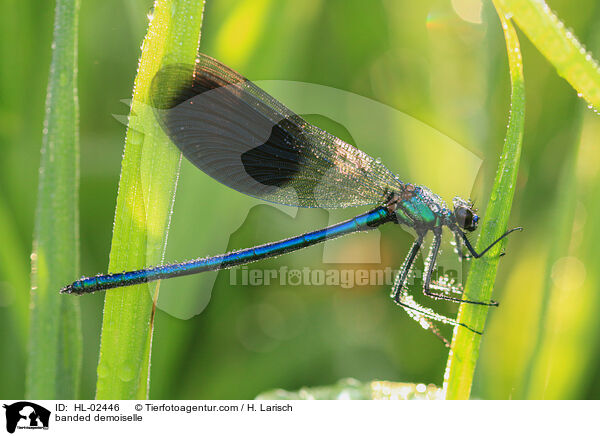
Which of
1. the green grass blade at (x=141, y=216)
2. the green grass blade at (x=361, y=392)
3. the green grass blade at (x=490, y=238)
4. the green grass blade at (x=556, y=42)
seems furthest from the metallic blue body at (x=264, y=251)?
the green grass blade at (x=556, y=42)

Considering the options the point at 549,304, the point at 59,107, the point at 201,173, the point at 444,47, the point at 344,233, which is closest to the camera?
the point at 59,107

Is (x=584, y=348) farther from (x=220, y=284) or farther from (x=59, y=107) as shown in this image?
(x=59, y=107)

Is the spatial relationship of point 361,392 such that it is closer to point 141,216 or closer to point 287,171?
point 287,171

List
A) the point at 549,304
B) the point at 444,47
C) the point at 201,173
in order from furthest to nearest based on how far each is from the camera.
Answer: the point at 444,47, the point at 201,173, the point at 549,304

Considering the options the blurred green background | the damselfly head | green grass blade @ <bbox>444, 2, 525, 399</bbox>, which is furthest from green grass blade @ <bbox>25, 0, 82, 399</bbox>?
the damselfly head

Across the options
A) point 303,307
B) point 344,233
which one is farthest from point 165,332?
point 344,233

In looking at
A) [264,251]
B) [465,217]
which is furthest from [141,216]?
[465,217]

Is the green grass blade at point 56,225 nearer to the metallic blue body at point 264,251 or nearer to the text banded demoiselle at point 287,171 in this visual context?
the metallic blue body at point 264,251

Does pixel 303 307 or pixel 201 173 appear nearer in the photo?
pixel 201 173
